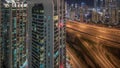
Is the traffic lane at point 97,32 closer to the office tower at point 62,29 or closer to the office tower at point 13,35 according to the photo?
the office tower at point 62,29

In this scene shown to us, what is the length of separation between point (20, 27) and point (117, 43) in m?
4.88

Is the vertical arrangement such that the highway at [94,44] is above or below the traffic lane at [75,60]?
above

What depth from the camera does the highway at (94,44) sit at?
19.1ft

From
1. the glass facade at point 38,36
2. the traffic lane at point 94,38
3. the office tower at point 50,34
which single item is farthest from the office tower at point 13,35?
the traffic lane at point 94,38

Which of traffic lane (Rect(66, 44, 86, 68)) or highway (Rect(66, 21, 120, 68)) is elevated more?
highway (Rect(66, 21, 120, 68))

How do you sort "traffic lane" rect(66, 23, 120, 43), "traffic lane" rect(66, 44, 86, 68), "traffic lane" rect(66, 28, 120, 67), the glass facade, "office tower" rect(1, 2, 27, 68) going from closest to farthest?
"traffic lane" rect(66, 23, 120, 43), "traffic lane" rect(66, 28, 120, 67), "traffic lane" rect(66, 44, 86, 68), the glass facade, "office tower" rect(1, 2, 27, 68)

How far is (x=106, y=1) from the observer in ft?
19.7

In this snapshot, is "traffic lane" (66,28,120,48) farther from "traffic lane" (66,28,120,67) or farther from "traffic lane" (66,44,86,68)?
"traffic lane" (66,44,86,68)

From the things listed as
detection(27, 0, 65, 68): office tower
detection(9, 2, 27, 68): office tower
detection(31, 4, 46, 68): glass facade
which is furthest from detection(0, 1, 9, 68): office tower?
detection(27, 0, 65, 68): office tower

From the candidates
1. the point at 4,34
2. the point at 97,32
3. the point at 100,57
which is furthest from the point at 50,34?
the point at 4,34

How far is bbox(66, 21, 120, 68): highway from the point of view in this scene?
5.82 meters

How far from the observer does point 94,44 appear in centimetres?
620

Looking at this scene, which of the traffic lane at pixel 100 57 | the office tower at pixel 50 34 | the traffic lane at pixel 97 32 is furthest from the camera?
the office tower at pixel 50 34

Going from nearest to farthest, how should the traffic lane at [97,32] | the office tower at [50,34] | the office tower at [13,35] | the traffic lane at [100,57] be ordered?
the traffic lane at [97,32] < the traffic lane at [100,57] < the office tower at [50,34] < the office tower at [13,35]
